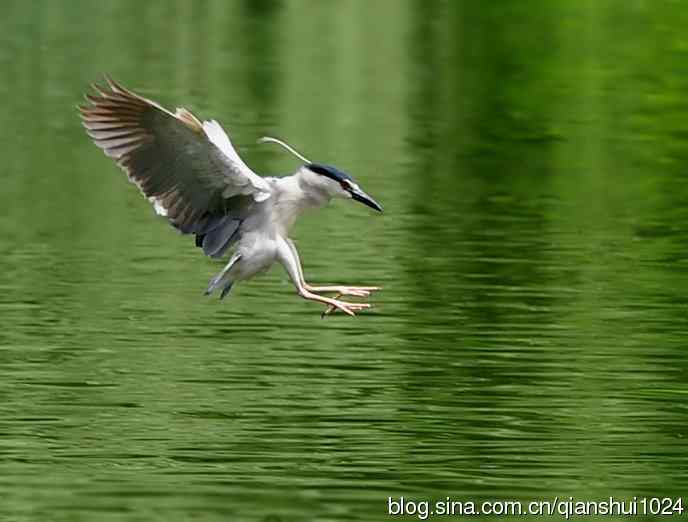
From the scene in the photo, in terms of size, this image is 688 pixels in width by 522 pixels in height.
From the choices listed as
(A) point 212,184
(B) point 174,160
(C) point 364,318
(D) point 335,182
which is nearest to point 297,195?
(D) point 335,182

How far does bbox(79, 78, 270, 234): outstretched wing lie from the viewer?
48.8 ft

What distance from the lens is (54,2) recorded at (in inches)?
2255

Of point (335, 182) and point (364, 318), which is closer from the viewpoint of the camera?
point (335, 182)

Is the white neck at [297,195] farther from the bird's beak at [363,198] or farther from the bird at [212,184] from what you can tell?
the bird's beak at [363,198]

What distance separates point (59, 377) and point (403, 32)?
3604 centimetres

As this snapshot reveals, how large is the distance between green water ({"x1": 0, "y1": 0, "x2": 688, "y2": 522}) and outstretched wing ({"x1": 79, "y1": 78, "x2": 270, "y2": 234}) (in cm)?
141

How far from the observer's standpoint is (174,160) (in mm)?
15109

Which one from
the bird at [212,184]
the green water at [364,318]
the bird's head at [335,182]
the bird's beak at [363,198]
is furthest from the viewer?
the bird at [212,184]

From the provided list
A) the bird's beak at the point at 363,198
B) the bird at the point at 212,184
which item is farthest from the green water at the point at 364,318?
the bird's beak at the point at 363,198

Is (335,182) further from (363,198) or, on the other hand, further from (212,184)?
(212,184)

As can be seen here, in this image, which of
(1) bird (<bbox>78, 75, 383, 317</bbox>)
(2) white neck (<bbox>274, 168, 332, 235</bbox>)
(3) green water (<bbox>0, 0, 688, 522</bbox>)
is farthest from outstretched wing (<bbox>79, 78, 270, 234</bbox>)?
(3) green water (<bbox>0, 0, 688, 522</bbox>)

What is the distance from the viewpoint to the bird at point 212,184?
1483cm

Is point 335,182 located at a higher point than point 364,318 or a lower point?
higher

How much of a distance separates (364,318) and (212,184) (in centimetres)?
517
